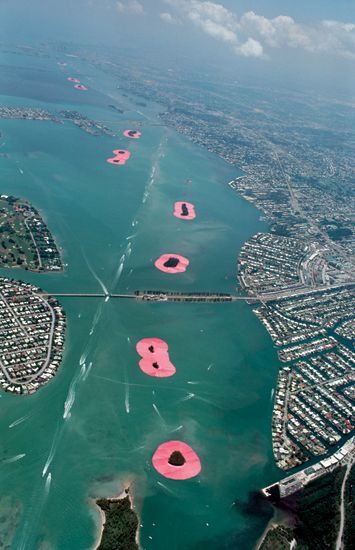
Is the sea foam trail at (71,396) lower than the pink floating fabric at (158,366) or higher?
lower

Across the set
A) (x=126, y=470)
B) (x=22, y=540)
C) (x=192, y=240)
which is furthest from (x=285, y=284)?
(x=22, y=540)

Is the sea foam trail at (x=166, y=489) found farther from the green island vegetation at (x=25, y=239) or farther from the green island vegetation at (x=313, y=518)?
the green island vegetation at (x=25, y=239)

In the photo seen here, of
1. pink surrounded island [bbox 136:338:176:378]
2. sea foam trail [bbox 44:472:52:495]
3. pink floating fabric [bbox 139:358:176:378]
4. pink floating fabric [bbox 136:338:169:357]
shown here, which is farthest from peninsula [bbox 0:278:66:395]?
sea foam trail [bbox 44:472:52:495]

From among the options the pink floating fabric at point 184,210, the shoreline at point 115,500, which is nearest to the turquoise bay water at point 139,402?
the shoreline at point 115,500

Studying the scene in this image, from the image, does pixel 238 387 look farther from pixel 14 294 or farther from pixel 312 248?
pixel 312 248

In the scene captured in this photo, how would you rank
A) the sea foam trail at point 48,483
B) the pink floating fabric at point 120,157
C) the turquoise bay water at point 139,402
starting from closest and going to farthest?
the turquoise bay water at point 139,402
the sea foam trail at point 48,483
the pink floating fabric at point 120,157

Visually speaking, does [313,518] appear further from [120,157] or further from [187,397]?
[120,157]

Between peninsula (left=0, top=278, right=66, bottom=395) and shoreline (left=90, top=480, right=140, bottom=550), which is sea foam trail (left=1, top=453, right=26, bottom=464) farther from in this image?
shoreline (left=90, top=480, right=140, bottom=550)

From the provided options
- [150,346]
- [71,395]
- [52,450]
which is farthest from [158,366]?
[52,450]
